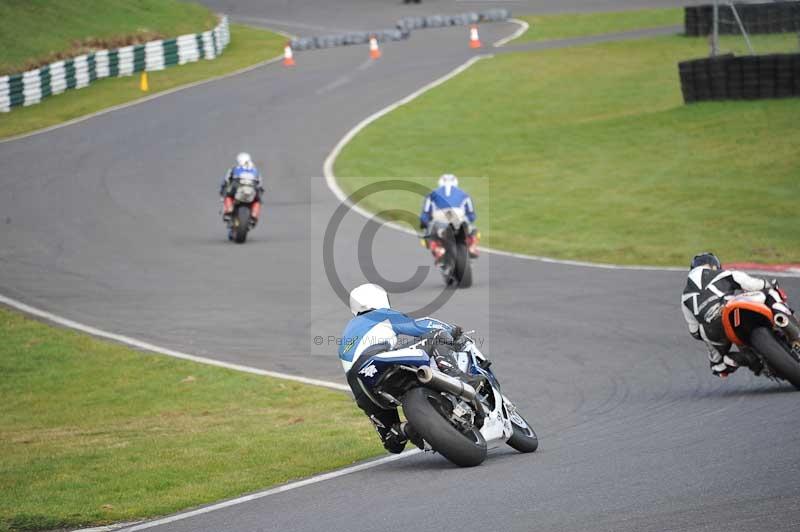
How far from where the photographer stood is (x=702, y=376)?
41.6ft

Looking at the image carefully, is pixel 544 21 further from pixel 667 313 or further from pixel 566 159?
pixel 667 313

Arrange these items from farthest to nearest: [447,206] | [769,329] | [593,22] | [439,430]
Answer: [593,22]
[447,206]
[769,329]
[439,430]

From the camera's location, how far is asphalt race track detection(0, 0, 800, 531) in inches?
298

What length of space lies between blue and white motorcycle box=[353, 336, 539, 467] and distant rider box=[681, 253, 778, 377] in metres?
3.03

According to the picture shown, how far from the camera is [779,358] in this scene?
412 inches

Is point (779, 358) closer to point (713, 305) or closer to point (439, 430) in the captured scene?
point (713, 305)

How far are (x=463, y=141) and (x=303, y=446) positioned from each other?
2428 centimetres

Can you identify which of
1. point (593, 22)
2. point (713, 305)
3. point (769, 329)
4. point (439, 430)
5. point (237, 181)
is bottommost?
point (439, 430)

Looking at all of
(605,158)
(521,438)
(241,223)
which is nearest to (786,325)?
(521,438)

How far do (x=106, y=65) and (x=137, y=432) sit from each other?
111 ft

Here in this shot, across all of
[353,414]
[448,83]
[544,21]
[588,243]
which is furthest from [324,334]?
[544,21]

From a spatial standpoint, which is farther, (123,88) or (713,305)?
(123,88)

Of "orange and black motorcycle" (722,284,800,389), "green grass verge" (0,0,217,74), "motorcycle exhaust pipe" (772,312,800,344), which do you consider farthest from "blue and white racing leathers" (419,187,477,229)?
"green grass verge" (0,0,217,74)

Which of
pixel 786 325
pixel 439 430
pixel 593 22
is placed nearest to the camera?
pixel 439 430
